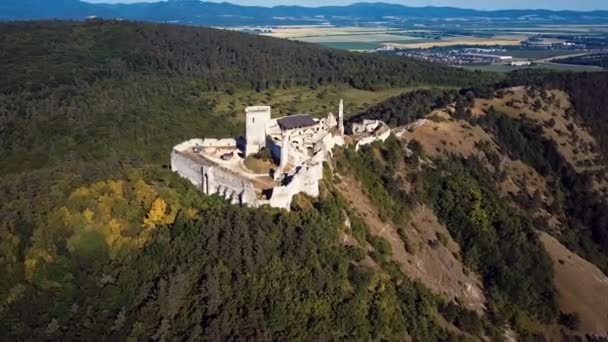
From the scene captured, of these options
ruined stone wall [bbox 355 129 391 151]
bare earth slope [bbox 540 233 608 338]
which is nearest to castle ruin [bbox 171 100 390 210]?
ruined stone wall [bbox 355 129 391 151]

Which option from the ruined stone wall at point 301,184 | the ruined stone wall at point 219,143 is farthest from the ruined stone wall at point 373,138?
the ruined stone wall at point 219,143

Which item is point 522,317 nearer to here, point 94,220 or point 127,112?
point 94,220

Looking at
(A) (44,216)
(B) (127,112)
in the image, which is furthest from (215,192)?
(B) (127,112)

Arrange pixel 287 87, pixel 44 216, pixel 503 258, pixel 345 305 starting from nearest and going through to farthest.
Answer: pixel 345 305 → pixel 44 216 → pixel 503 258 → pixel 287 87

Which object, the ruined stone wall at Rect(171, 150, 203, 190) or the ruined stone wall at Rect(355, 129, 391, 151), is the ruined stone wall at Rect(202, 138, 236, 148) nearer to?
the ruined stone wall at Rect(171, 150, 203, 190)

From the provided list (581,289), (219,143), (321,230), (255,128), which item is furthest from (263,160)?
(581,289)

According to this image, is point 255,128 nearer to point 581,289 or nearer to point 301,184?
point 301,184
